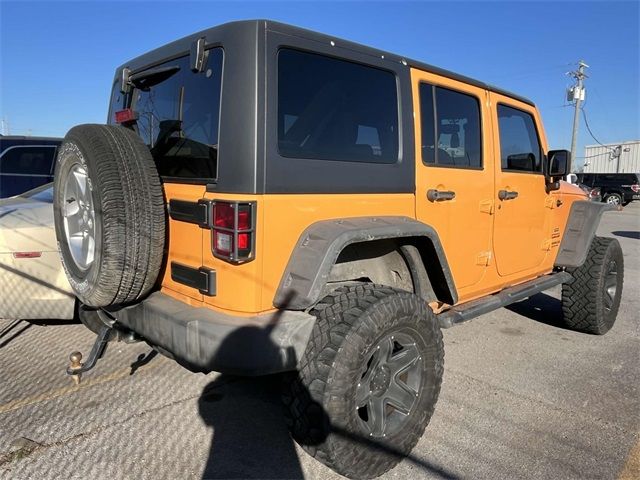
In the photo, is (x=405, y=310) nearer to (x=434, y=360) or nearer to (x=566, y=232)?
(x=434, y=360)

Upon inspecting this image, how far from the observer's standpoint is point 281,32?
228 cm

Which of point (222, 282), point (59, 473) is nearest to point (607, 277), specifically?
point (222, 282)

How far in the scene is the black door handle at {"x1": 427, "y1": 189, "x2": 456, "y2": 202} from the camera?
3.01m

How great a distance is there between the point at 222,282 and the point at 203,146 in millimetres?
674

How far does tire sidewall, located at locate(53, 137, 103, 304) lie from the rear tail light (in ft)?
1.93

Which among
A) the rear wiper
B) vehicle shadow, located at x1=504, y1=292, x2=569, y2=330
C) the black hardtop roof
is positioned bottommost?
vehicle shadow, located at x1=504, y1=292, x2=569, y2=330

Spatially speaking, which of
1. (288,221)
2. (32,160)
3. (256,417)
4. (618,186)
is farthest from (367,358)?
(618,186)

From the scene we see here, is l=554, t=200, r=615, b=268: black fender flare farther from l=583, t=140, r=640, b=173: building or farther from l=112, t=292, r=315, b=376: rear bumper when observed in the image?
l=583, t=140, r=640, b=173: building

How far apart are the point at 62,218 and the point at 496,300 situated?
2.86m

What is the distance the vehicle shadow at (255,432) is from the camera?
2.29 meters

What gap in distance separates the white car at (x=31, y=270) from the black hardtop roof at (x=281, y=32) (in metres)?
1.44

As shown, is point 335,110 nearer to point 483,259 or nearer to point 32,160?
point 483,259

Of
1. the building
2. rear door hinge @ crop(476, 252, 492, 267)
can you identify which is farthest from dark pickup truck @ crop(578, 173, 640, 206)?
rear door hinge @ crop(476, 252, 492, 267)

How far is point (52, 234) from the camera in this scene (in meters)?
3.76
